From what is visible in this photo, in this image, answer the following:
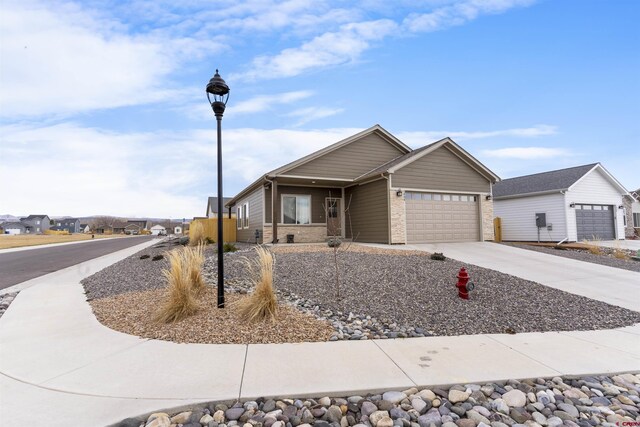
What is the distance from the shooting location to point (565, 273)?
8344mm

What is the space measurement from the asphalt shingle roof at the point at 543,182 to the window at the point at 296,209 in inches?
546

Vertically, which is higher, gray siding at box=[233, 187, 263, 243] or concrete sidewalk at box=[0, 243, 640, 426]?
gray siding at box=[233, 187, 263, 243]

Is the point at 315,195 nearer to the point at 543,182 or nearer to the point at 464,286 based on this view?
the point at 464,286

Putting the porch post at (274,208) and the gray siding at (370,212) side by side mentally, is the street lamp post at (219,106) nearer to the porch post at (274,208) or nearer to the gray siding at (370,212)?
the gray siding at (370,212)

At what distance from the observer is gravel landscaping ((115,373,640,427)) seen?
7.80ft

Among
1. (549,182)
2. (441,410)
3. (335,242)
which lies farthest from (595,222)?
(441,410)

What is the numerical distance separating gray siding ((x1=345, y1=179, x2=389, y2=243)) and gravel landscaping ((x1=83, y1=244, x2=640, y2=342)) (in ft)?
17.5

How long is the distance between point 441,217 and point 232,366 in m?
12.9

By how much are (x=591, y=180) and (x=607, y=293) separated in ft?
52.8

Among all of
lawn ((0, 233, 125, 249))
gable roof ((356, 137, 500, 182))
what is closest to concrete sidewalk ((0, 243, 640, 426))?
gable roof ((356, 137, 500, 182))

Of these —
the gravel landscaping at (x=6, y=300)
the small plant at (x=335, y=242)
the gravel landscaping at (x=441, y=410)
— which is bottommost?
the gravel landscaping at (x=441, y=410)

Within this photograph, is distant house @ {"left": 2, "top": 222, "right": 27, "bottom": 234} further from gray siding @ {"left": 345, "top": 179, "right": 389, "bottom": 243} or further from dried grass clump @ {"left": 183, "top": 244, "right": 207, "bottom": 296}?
dried grass clump @ {"left": 183, "top": 244, "right": 207, "bottom": 296}

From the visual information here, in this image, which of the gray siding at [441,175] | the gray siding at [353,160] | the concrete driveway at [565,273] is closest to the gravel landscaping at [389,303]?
the concrete driveway at [565,273]

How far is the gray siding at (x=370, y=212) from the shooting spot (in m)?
13.4
